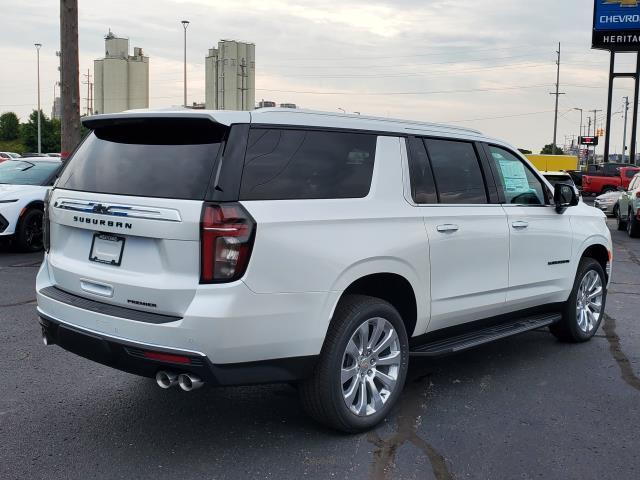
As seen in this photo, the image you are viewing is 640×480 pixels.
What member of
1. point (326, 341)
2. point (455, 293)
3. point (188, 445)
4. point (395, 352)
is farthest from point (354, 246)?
point (188, 445)

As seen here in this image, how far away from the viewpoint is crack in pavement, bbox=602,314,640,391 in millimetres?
→ 5301

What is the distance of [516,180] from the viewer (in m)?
5.60

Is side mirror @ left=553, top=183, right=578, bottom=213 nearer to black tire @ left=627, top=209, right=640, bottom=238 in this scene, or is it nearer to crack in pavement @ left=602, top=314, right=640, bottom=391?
crack in pavement @ left=602, top=314, right=640, bottom=391

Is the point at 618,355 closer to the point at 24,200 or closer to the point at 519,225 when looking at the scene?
the point at 519,225

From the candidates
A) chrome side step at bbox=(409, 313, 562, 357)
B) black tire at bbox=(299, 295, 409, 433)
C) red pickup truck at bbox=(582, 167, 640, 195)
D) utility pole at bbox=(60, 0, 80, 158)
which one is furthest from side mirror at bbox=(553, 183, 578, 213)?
red pickup truck at bbox=(582, 167, 640, 195)

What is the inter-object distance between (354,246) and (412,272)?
59 centimetres

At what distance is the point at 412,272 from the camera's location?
14.3ft

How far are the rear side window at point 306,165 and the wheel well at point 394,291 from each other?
0.52 meters

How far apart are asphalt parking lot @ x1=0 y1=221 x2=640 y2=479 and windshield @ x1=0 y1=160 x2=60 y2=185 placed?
6.70 metres

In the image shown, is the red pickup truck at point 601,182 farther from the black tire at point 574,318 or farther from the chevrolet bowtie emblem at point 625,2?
the black tire at point 574,318

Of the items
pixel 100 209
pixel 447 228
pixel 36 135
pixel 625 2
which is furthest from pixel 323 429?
pixel 36 135

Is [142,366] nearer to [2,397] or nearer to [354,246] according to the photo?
[354,246]

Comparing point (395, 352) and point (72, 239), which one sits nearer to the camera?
point (72, 239)

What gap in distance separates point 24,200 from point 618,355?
361 inches
